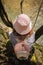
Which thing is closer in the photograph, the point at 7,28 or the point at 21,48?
the point at 21,48

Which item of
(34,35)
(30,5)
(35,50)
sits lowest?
(30,5)

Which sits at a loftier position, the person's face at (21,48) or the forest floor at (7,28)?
the person's face at (21,48)

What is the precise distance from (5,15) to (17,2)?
15.2 inches

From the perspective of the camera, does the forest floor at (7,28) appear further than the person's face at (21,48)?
Yes

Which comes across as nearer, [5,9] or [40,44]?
[40,44]

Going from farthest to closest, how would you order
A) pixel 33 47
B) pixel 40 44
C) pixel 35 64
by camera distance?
1. pixel 40 44
2. pixel 33 47
3. pixel 35 64

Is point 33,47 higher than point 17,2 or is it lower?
higher

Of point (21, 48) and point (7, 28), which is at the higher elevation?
point (21, 48)

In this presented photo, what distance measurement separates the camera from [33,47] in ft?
7.79

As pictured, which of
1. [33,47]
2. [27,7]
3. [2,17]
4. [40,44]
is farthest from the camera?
[27,7]

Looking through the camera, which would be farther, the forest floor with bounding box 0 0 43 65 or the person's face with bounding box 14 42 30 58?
the forest floor with bounding box 0 0 43 65

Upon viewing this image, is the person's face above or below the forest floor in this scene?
above

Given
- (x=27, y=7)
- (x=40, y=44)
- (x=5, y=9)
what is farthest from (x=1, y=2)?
(x=40, y=44)

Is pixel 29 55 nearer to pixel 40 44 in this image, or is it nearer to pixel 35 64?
pixel 35 64
